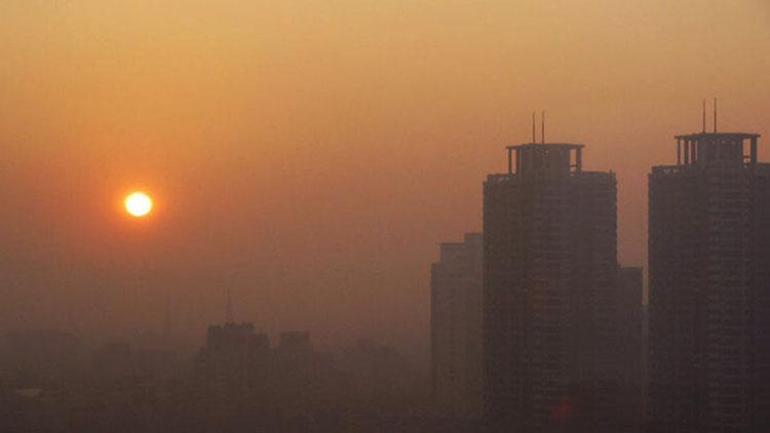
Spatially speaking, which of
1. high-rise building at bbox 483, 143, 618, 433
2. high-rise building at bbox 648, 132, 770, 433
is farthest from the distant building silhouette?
high-rise building at bbox 648, 132, 770, 433

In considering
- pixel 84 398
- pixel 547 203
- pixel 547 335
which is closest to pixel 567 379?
pixel 547 335

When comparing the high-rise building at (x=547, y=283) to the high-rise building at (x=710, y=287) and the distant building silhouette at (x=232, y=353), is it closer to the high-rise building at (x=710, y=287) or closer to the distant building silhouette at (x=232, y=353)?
the high-rise building at (x=710, y=287)

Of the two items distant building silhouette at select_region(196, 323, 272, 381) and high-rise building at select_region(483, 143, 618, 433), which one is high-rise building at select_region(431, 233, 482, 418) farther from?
distant building silhouette at select_region(196, 323, 272, 381)

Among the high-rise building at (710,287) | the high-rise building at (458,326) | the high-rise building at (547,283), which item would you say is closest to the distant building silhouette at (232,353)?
the high-rise building at (458,326)

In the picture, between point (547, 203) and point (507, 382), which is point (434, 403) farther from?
point (547, 203)

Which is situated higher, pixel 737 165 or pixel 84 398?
pixel 737 165

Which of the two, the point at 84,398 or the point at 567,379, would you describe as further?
the point at 567,379

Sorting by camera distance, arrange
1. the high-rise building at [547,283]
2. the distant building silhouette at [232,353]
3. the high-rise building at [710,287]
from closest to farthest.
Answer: the distant building silhouette at [232,353] < the high-rise building at [710,287] < the high-rise building at [547,283]


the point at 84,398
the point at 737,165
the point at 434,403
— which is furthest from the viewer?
the point at 737,165
